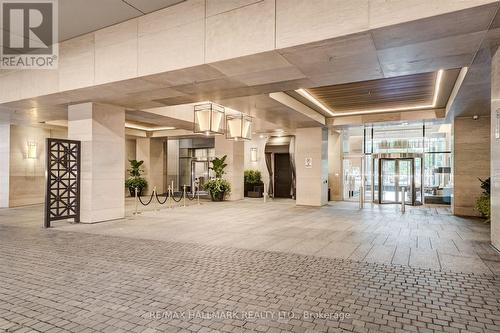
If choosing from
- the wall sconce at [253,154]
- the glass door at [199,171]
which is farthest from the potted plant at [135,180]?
the wall sconce at [253,154]

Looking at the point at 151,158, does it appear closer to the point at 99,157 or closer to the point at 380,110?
the point at 99,157

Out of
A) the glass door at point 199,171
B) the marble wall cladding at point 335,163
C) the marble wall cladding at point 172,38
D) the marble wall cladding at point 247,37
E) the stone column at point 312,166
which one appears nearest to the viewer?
the marble wall cladding at point 247,37

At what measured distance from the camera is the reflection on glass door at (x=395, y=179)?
14.5 metres

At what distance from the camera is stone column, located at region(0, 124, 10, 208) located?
12984 mm

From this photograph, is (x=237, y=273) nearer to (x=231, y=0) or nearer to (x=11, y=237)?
(x=231, y=0)

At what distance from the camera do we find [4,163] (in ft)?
43.2

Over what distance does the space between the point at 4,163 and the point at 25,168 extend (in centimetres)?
78

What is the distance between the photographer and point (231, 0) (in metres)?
5.08

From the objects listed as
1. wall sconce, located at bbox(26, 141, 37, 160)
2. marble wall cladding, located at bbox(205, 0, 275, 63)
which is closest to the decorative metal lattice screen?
marble wall cladding, located at bbox(205, 0, 275, 63)

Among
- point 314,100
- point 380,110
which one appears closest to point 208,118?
point 314,100

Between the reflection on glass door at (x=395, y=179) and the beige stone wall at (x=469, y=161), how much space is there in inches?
140

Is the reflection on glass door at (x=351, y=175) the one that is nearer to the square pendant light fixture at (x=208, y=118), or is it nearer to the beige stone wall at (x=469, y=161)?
the beige stone wall at (x=469, y=161)

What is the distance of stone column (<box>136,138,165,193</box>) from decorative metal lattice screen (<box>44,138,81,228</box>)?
32.2ft

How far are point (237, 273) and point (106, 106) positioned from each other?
263 inches
